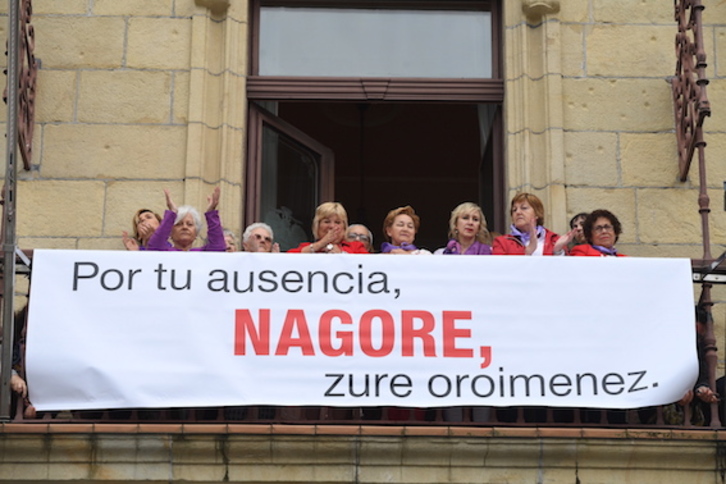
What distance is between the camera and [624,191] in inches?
446

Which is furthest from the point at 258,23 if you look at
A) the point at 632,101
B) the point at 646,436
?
the point at 646,436

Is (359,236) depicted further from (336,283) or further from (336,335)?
(336,335)

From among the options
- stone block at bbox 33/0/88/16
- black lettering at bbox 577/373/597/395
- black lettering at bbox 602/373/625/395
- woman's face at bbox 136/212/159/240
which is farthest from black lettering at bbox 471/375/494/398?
stone block at bbox 33/0/88/16

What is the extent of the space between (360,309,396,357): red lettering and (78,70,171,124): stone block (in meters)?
2.75

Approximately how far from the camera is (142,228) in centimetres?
1031

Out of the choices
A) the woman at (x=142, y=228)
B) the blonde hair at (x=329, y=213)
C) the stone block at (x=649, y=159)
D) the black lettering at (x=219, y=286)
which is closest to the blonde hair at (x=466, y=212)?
the blonde hair at (x=329, y=213)

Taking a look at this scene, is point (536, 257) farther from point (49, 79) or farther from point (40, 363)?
point (49, 79)

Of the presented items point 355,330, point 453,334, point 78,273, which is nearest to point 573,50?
point 453,334

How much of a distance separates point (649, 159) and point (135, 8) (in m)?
3.76

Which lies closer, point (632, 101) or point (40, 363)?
point (40, 363)

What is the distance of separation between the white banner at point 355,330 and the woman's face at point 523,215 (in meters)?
0.66

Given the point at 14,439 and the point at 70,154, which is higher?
the point at 70,154

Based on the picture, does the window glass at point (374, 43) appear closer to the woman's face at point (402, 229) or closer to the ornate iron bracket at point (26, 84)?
the ornate iron bracket at point (26, 84)

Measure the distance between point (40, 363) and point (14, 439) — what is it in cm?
46
